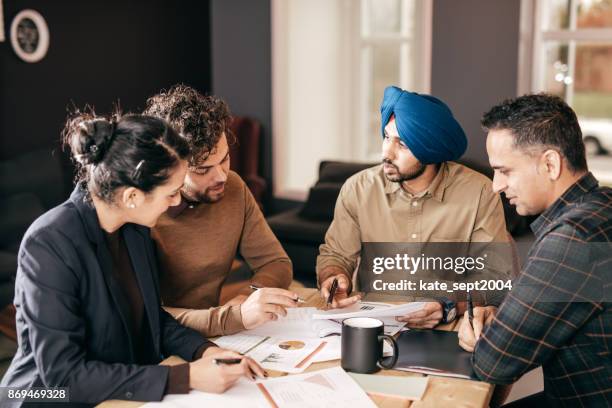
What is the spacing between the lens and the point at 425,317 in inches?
68.2

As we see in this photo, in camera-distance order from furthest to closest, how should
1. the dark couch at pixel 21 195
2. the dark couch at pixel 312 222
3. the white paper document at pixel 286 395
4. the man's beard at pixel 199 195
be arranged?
the dark couch at pixel 312 222
the dark couch at pixel 21 195
the man's beard at pixel 199 195
the white paper document at pixel 286 395

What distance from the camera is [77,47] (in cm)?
526

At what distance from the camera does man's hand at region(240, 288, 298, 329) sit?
1.64 m

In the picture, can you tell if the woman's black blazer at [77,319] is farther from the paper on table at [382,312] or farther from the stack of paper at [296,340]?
the paper on table at [382,312]

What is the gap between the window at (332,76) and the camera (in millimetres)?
5156

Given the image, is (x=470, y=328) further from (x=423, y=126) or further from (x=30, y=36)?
(x=30, y=36)

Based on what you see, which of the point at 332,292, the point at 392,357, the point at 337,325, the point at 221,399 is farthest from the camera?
the point at 332,292

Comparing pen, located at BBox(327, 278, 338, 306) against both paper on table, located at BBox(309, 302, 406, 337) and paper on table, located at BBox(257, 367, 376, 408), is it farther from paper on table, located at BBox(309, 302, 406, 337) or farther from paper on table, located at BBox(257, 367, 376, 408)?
paper on table, located at BBox(257, 367, 376, 408)

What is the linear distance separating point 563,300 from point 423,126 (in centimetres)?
93

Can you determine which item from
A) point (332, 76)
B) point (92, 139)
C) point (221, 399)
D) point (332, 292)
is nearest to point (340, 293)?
point (332, 292)

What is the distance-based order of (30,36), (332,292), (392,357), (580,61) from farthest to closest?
(30,36), (580,61), (332,292), (392,357)

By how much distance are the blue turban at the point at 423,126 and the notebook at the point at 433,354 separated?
0.67 m

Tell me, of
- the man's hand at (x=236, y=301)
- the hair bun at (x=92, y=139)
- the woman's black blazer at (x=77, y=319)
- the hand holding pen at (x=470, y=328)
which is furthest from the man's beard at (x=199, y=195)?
the hand holding pen at (x=470, y=328)

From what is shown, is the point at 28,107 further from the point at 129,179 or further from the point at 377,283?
the point at 129,179
